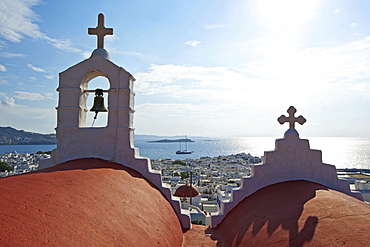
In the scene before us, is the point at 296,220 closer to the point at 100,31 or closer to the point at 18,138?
the point at 100,31

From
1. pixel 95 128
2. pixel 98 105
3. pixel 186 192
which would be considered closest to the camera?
pixel 95 128

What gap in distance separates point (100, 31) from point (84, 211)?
13.8 feet

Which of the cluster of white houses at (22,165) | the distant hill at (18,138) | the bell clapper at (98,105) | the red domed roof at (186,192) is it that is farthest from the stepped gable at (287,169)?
the distant hill at (18,138)

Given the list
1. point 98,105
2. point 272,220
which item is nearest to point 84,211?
point 272,220

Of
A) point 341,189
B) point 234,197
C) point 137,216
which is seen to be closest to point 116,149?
point 137,216

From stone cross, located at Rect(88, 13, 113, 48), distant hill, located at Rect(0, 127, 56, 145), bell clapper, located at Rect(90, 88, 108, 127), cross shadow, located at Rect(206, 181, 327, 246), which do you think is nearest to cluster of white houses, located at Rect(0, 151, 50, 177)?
bell clapper, located at Rect(90, 88, 108, 127)

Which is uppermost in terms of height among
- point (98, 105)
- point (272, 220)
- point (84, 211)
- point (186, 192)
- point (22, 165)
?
point (98, 105)

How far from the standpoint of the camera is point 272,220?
388 cm

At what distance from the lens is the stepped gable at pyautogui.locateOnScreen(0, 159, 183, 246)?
2.21 metres

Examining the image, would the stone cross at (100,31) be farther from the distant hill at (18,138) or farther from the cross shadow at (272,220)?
the distant hill at (18,138)

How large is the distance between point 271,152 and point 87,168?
348 centimetres

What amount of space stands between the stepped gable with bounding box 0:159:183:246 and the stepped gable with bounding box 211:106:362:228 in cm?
163

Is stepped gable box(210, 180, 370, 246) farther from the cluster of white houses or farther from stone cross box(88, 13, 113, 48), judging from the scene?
the cluster of white houses

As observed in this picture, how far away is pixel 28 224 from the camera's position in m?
2.20
